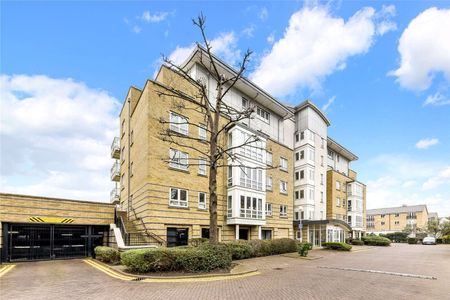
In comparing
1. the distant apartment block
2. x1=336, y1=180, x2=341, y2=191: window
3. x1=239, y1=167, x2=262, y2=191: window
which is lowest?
the distant apartment block

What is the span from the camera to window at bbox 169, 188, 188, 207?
19125 millimetres

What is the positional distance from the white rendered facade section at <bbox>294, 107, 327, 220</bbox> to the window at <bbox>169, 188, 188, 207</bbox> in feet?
62.3

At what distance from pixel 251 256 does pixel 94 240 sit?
33.5ft

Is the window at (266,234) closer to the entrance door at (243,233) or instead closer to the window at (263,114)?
the entrance door at (243,233)

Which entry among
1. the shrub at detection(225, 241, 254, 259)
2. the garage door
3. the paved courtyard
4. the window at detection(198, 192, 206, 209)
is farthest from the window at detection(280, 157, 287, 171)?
the paved courtyard

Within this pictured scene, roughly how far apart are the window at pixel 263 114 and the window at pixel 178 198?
43.1ft

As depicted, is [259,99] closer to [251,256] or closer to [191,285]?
[251,256]

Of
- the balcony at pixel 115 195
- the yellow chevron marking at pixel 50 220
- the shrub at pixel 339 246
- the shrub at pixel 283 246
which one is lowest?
the shrub at pixel 339 246

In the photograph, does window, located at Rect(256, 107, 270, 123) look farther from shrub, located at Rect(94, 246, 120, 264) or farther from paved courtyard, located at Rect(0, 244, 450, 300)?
paved courtyard, located at Rect(0, 244, 450, 300)

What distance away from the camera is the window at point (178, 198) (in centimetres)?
1912

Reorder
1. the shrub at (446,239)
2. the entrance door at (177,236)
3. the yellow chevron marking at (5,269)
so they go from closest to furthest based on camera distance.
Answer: the yellow chevron marking at (5,269) < the entrance door at (177,236) < the shrub at (446,239)

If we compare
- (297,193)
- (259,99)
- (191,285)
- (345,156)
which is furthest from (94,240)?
(345,156)

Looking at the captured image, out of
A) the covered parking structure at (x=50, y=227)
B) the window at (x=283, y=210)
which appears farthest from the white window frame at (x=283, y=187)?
the covered parking structure at (x=50, y=227)

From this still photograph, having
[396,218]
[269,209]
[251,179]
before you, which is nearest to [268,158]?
[269,209]
